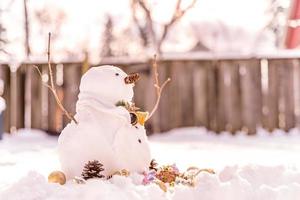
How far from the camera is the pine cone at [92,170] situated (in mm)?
3061

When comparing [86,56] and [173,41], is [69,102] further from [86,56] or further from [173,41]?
[173,41]

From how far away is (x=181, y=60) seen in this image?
25.8 feet

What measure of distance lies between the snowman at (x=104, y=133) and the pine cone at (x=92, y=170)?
0.08m

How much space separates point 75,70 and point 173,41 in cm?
1441

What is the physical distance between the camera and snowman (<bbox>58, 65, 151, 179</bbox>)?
10.4 feet

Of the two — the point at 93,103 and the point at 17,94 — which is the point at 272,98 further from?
the point at 93,103

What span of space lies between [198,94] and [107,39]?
1037 centimetres

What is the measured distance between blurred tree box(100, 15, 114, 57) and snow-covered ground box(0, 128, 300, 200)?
981 cm

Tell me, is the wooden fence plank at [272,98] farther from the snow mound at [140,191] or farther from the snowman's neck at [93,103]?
the snow mound at [140,191]

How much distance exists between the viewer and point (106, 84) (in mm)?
3283

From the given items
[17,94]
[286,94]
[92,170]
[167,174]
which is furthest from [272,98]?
[92,170]

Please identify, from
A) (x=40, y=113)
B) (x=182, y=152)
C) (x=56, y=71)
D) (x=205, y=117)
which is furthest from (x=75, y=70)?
(x=182, y=152)

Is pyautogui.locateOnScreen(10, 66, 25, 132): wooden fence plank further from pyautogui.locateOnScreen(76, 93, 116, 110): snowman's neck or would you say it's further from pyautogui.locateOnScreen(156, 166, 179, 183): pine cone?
pyautogui.locateOnScreen(156, 166, 179, 183): pine cone

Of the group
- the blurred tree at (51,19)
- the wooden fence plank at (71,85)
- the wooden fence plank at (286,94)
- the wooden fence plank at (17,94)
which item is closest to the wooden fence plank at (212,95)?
the wooden fence plank at (286,94)
